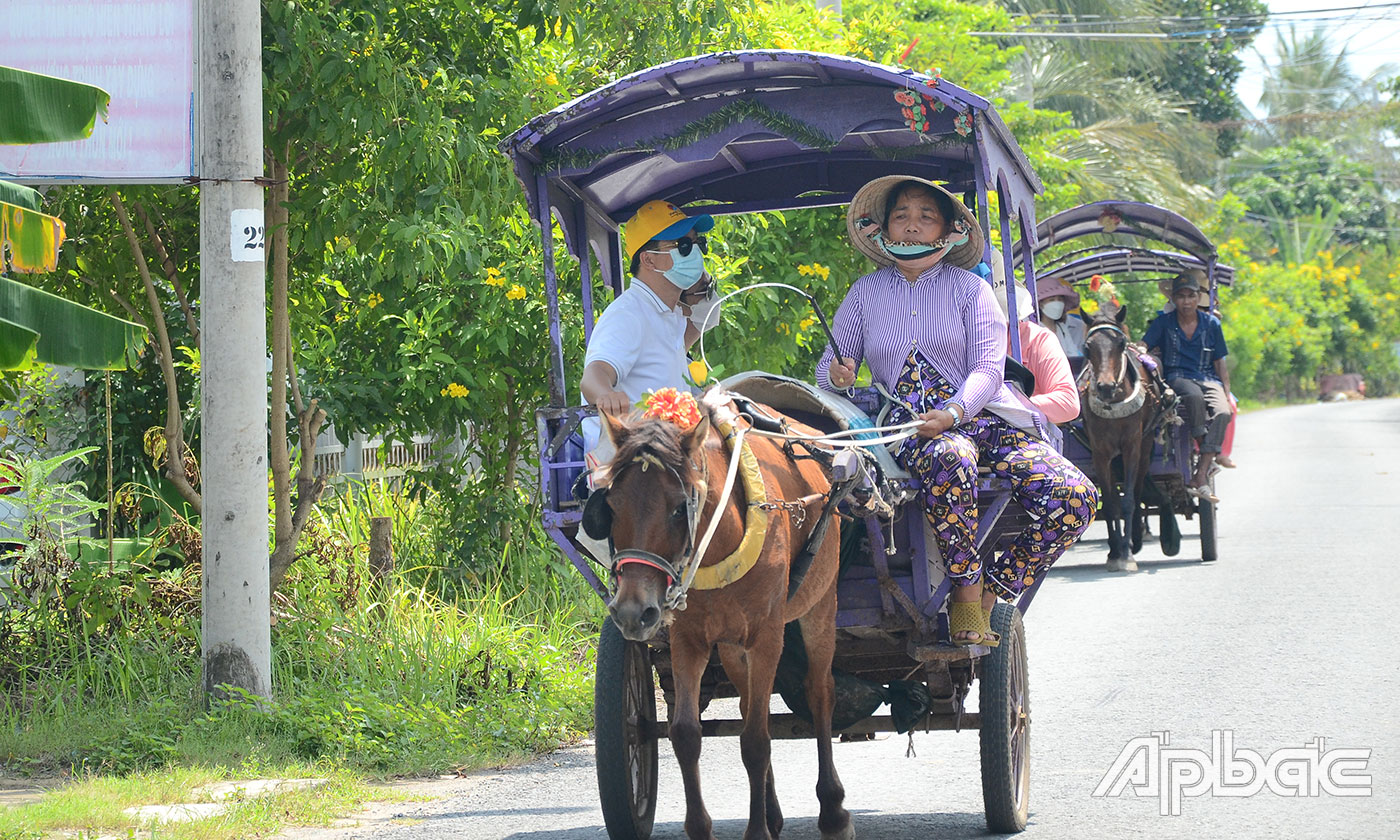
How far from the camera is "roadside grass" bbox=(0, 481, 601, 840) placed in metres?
6.31

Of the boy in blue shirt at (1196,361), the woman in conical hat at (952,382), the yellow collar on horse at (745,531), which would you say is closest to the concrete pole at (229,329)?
the woman in conical hat at (952,382)

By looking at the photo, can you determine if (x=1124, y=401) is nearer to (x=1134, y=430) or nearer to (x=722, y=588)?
(x=1134, y=430)

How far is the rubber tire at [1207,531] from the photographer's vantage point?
43.0 feet

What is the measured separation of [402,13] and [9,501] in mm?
3218

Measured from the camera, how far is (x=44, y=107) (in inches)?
228

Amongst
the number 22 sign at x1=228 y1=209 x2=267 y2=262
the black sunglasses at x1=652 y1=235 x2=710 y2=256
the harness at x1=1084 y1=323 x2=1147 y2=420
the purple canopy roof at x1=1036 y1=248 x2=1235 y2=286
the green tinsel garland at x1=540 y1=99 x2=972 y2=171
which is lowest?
the harness at x1=1084 y1=323 x2=1147 y2=420

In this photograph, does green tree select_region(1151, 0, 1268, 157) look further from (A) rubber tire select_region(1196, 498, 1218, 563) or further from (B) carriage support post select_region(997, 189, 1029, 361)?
(B) carriage support post select_region(997, 189, 1029, 361)

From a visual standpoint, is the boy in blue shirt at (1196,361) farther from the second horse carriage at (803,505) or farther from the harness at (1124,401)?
the second horse carriage at (803,505)

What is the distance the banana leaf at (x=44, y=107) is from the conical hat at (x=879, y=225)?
2.97 m

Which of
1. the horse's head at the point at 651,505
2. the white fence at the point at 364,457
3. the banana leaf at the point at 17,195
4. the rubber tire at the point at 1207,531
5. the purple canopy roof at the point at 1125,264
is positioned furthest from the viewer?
the purple canopy roof at the point at 1125,264

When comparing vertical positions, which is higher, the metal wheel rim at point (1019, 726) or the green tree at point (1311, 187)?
the green tree at point (1311, 187)

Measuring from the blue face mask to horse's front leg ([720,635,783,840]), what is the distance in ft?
5.17

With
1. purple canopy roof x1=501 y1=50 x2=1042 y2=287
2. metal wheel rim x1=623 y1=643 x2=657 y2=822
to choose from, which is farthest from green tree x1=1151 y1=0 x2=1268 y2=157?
metal wheel rim x1=623 y1=643 x2=657 y2=822

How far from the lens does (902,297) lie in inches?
240
